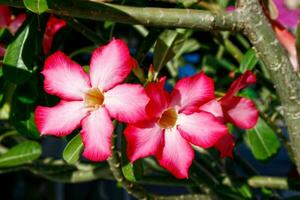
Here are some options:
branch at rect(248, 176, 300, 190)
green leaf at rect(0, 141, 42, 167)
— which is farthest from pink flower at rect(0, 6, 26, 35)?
branch at rect(248, 176, 300, 190)

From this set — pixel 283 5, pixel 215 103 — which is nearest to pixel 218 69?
pixel 283 5

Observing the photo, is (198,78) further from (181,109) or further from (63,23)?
(63,23)

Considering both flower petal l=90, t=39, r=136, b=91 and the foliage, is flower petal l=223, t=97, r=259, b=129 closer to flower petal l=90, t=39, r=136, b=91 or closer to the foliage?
the foliage

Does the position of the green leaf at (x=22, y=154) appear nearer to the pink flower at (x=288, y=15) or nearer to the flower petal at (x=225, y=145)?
the flower petal at (x=225, y=145)

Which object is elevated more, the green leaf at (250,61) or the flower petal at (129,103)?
the flower petal at (129,103)

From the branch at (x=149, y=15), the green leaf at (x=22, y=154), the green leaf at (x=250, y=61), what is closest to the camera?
the branch at (x=149, y=15)

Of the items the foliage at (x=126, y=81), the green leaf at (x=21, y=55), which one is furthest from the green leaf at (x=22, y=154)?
the green leaf at (x=21, y=55)
